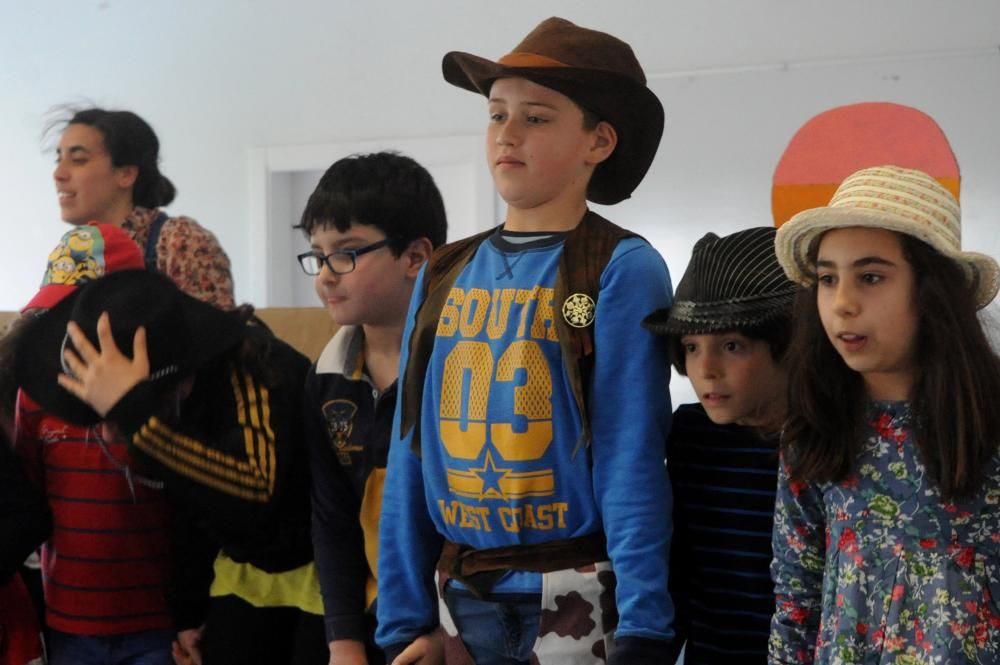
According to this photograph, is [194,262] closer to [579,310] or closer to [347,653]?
[347,653]

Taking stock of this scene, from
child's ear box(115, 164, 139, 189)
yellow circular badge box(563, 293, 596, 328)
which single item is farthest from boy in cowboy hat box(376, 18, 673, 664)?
child's ear box(115, 164, 139, 189)

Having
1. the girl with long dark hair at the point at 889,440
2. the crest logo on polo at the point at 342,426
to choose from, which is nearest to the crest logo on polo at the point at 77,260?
the crest logo on polo at the point at 342,426

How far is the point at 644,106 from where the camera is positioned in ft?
5.61

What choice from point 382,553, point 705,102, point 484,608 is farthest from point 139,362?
point 705,102

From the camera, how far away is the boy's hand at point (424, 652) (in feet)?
5.49

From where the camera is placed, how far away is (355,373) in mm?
2004

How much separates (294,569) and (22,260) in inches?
164

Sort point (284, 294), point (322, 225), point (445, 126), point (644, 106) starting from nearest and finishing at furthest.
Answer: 1. point (644, 106)
2. point (322, 225)
3. point (445, 126)
4. point (284, 294)

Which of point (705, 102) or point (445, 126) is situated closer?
point (705, 102)

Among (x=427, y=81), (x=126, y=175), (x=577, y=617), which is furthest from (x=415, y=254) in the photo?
(x=427, y=81)

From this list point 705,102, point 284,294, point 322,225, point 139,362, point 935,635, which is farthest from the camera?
point 284,294

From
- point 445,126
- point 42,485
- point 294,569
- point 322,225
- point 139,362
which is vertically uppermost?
point 445,126

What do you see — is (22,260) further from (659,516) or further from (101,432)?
(659,516)

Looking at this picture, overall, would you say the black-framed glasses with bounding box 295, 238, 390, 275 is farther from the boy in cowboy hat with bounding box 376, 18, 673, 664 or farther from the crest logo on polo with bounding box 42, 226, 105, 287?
the crest logo on polo with bounding box 42, 226, 105, 287
